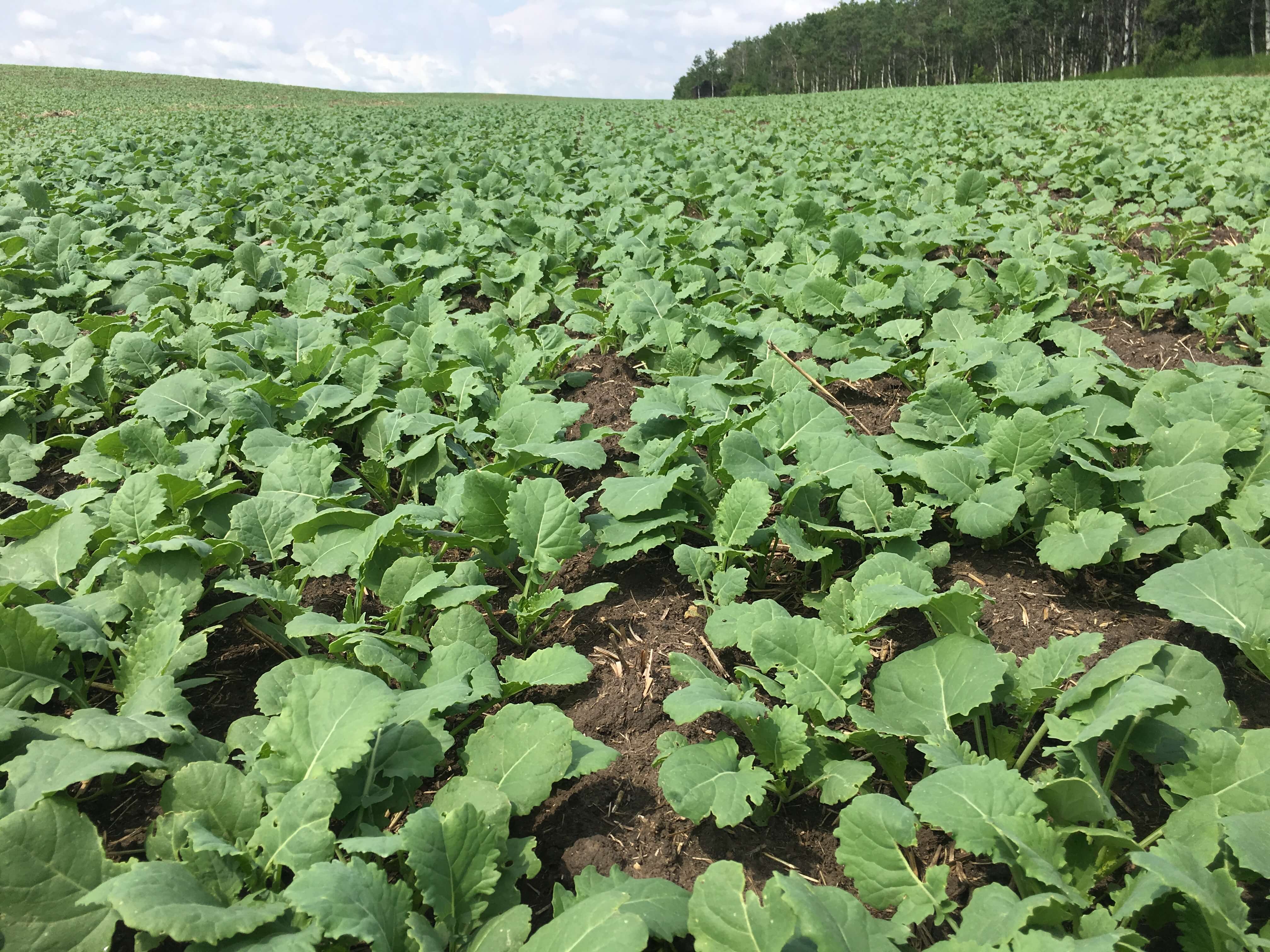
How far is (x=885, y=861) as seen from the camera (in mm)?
1525

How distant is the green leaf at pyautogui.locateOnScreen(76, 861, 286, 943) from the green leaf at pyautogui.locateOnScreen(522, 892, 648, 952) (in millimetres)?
494

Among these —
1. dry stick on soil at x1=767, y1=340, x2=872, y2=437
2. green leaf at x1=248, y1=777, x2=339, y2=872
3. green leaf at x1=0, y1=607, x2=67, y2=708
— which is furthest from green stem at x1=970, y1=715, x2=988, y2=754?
green leaf at x1=0, y1=607, x2=67, y2=708

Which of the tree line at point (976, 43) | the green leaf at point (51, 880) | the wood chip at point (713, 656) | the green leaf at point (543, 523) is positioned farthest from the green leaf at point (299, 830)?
the tree line at point (976, 43)

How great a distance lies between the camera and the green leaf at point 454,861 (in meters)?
1.43

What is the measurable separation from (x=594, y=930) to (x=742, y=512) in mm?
1424

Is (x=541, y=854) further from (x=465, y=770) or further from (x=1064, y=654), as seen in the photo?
(x=1064, y=654)

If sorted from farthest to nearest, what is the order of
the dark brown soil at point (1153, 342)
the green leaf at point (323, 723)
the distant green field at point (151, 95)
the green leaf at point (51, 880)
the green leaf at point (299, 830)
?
the distant green field at point (151, 95) < the dark brown soil at point (1153, 342) < the green leaf at point (323, 723) < the green leaf at point (299, 830) < the green leaf at point (51, 880)

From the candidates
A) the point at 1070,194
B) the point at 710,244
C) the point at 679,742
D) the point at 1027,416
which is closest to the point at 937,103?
the point at 1070,194

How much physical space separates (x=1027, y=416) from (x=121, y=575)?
122 inches

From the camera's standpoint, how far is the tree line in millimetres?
47844

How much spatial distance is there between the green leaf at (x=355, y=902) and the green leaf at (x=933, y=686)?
1.08m

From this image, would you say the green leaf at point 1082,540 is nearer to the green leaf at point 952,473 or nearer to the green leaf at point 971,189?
the green leaf at point 952,473

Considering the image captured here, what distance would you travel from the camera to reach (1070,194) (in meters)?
8.73

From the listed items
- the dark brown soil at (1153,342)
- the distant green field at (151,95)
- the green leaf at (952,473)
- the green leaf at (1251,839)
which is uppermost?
the distant green field at (151,95)
